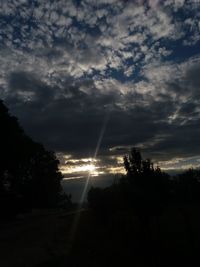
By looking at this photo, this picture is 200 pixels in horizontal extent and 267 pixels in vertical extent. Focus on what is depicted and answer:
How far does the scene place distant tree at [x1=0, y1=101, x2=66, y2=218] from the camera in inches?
1276

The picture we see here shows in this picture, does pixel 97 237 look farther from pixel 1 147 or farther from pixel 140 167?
pixel 1 147

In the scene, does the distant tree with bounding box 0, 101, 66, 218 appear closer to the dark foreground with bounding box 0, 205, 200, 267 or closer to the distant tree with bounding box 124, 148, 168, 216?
the dark foreground with bounding box 0, 205, 200, 267

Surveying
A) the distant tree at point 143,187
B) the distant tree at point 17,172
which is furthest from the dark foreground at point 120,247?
the distant tree at point 17,172

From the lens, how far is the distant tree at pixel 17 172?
32406 millimetres

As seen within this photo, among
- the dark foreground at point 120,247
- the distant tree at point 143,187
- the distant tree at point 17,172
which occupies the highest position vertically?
the distant tree at point 17,172

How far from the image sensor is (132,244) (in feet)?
58.1

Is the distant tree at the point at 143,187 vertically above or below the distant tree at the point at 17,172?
below

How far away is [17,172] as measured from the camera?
124 ft

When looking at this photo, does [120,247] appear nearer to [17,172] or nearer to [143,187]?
[143,187]

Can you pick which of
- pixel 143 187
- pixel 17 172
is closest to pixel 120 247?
pixel 143 187

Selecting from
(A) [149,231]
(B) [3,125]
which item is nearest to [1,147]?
(B) [3,125]

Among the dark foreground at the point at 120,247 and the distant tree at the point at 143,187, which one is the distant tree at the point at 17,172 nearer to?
the dark foreground at the point at 120,247

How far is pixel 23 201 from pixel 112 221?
18664 mm

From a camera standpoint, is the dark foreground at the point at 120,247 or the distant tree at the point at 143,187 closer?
the dark foreground at the point at 120,247
